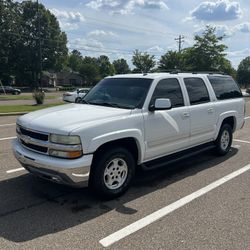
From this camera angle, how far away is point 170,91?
6.04 metres

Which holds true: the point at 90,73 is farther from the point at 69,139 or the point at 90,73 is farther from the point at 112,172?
the point at 69,139

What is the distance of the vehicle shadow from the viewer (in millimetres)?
4066

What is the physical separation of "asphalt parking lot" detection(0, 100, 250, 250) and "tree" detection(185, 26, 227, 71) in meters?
40.2

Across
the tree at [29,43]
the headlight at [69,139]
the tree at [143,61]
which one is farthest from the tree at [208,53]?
the headlight at [69,139]

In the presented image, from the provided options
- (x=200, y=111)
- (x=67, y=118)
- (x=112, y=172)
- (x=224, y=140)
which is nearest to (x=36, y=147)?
(x=67, y=118)

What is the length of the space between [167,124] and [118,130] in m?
1.17

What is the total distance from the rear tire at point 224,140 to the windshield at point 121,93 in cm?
260

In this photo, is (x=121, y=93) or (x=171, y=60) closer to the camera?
(x=121, y=93)

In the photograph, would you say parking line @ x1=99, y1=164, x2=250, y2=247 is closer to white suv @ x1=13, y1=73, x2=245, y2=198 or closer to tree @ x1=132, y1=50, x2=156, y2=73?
white suv @ x1=13, y1=73, x2=245, y2=198

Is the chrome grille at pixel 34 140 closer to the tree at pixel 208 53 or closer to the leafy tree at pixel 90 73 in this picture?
the tree at pixel 208 53

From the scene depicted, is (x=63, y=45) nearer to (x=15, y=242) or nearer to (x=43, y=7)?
(x=43, y=7)

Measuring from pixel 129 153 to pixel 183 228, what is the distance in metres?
1.46

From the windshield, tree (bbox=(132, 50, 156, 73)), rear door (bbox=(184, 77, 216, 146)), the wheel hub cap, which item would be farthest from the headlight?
A: tree (bbox=(132, 50, 156, 73))

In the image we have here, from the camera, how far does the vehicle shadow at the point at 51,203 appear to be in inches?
160
